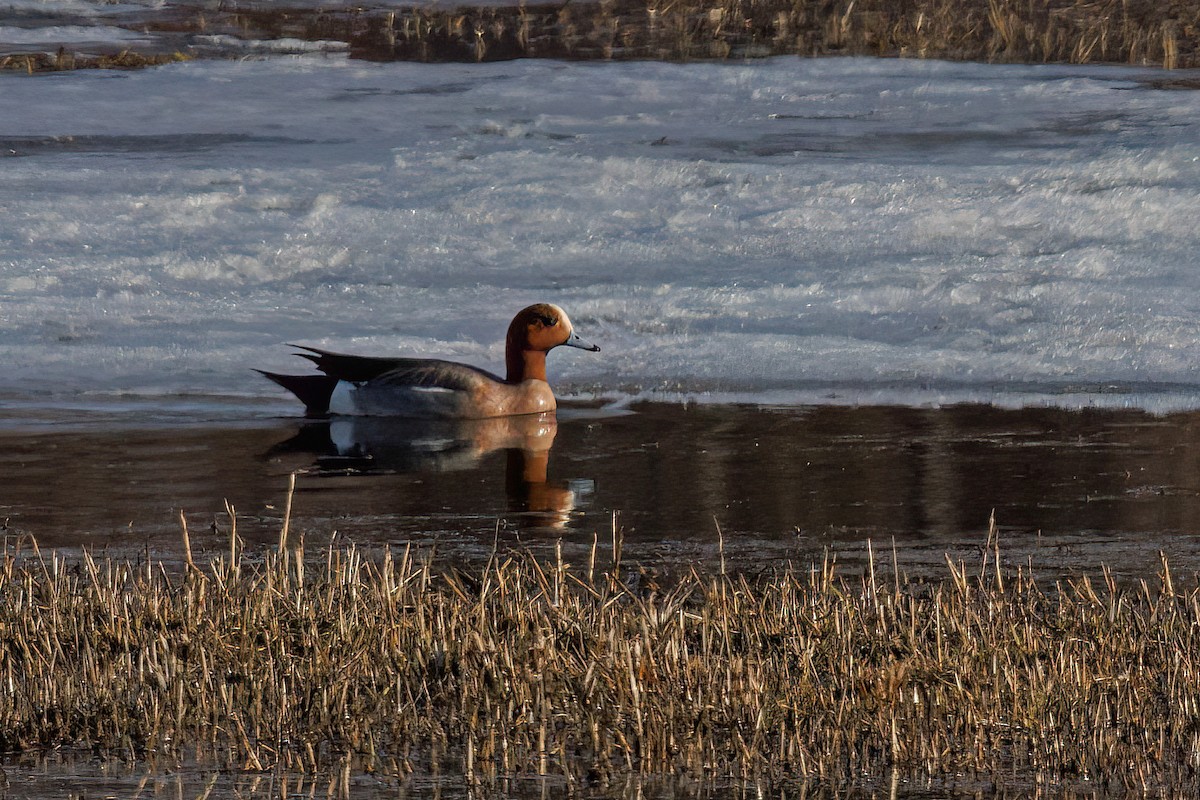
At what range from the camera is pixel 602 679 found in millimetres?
4234

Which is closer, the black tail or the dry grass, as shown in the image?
the black tail

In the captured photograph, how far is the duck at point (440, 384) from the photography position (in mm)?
9352

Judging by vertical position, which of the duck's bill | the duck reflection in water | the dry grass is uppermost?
the dry grass

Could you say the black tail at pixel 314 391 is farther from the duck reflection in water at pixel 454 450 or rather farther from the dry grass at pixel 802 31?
the dry grass at pixel 802 31

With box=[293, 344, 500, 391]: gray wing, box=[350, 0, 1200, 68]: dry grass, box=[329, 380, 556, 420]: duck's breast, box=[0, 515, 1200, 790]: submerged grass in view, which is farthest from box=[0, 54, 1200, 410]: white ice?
box=[0, 515, 1200, 790]: submerged grass

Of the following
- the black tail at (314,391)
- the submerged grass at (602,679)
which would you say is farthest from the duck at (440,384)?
the submerged grass at (602,679)

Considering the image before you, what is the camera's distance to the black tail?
9.64 meters

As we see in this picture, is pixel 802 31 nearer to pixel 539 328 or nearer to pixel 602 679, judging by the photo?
pixel 539 328

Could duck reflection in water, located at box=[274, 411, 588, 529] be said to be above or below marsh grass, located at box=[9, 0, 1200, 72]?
below

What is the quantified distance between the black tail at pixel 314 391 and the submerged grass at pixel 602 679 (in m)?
4.50

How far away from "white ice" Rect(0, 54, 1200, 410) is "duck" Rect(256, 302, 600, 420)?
0.62 metres

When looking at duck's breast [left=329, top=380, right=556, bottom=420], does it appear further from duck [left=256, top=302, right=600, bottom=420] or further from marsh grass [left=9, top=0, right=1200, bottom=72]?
marsh grass [left=9, top=0, right=1200, bottom=72]

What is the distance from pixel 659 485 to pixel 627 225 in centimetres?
705

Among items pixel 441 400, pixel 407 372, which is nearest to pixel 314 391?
pixel 407 372
